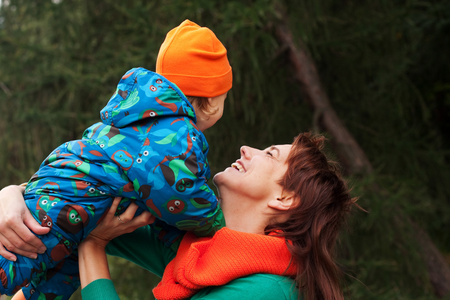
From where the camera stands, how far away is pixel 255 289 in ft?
5.04

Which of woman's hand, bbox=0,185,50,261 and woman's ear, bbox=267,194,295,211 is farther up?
woman's hand, bbox=0,185,50,261

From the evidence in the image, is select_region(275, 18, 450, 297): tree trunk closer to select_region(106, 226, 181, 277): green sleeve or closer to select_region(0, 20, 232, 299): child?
select_region(106, 226, 181, 277): green sleeve

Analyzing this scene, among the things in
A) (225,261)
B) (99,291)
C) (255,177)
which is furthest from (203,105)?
(99,291)

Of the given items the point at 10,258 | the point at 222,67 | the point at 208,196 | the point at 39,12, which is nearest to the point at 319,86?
the point at 39,12

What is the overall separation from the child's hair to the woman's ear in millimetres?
346

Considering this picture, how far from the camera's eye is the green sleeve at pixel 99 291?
1.55 meters

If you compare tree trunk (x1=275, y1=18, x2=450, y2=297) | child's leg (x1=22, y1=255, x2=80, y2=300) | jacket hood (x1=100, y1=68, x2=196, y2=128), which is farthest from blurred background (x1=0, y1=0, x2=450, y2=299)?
child's leg (x1=22, y1=255, x2=80, y2=300)

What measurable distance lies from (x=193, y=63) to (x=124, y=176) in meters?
0.46

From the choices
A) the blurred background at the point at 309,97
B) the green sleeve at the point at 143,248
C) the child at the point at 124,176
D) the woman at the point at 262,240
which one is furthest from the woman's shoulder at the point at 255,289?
the blurred background at the point at 309,97

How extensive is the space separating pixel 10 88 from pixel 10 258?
3.06 meters

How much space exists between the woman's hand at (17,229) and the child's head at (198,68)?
0.58m

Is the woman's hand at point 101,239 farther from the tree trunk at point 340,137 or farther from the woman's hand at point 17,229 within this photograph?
the tree trunk at point 340,137

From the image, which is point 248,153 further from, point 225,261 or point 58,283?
point 58,283

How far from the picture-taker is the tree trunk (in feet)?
13.2
